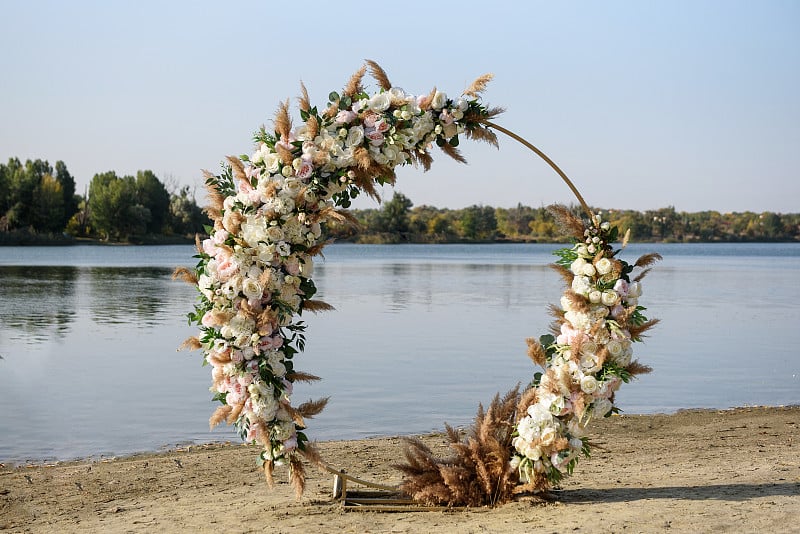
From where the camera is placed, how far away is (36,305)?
26891 mm

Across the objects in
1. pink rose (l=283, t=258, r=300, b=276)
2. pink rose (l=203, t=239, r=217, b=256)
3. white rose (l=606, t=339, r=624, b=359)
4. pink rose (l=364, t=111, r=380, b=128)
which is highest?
pink rose (l=364, t=111, r=380, b=128)

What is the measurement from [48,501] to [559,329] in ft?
14.9

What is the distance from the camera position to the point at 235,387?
21.8 ft

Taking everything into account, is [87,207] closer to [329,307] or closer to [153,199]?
[153,199]

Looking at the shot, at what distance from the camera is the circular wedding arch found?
660 cm

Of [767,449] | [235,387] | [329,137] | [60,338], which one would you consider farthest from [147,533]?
[60,338]

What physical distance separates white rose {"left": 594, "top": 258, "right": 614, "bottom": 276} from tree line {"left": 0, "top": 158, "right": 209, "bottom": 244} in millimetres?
87881

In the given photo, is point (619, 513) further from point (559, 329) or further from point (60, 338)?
point (60, 338)

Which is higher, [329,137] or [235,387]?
[329,137]

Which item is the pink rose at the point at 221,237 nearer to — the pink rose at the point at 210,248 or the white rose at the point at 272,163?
the pink rose at the point at 210,248

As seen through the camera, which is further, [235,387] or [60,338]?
[60,338]

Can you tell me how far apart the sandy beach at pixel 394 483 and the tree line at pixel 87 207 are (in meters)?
85.2

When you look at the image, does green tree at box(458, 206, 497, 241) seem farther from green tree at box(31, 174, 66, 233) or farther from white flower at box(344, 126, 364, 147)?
white flower at box(344, 126, 364, 147)

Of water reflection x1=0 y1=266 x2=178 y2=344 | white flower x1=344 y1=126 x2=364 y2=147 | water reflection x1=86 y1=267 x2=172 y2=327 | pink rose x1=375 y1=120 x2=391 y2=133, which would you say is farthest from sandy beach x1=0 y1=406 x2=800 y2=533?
water reflection x1=86 y1=267 x2=172 y2=327
